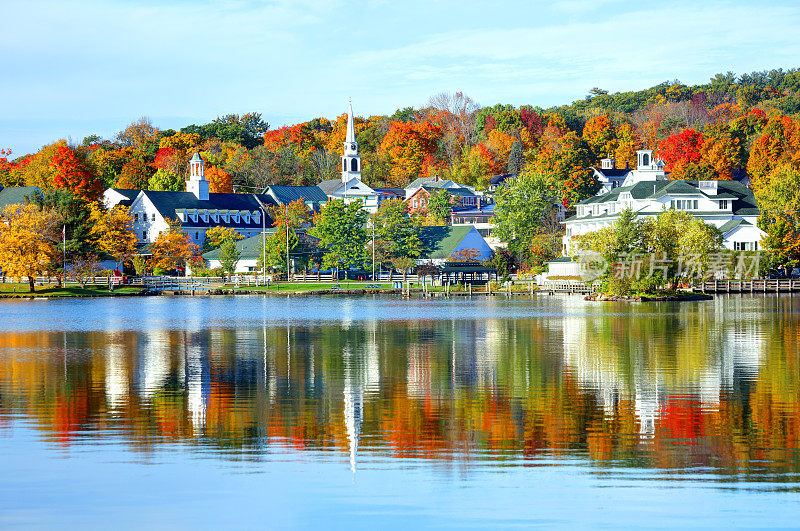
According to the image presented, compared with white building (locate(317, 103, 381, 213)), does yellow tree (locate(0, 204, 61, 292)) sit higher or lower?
lower

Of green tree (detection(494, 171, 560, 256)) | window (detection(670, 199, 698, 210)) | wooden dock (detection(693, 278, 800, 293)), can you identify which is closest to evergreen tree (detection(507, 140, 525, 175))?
green tree (detection(494, 171, 560, 256))

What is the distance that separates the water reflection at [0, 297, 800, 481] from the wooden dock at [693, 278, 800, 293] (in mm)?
48108

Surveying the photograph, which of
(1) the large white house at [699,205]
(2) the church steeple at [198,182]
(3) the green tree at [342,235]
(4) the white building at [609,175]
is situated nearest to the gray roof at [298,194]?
(2) the church steeple at [198,182]

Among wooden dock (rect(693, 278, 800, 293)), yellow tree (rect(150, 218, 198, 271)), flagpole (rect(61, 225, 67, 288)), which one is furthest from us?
yellow tree (rect(150, 218, 198, 271))

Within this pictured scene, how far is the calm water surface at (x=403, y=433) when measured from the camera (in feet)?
43.5

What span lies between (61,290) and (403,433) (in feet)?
275

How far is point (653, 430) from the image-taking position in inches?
729

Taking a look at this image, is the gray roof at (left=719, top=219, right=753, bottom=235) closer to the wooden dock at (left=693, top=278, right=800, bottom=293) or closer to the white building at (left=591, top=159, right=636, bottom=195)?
the wooden dock at (left=693, top=278, right=800, bottom=293)

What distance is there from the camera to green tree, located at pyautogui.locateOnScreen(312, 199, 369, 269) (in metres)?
109

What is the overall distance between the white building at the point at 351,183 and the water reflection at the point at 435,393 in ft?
325

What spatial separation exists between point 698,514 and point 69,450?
11.1 metres

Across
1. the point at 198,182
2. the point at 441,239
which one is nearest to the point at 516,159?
the point at 441,239

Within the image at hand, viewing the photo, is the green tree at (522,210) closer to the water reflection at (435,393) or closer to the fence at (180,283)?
the fence at (180,283)

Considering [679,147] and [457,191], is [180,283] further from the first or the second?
[679,147]
